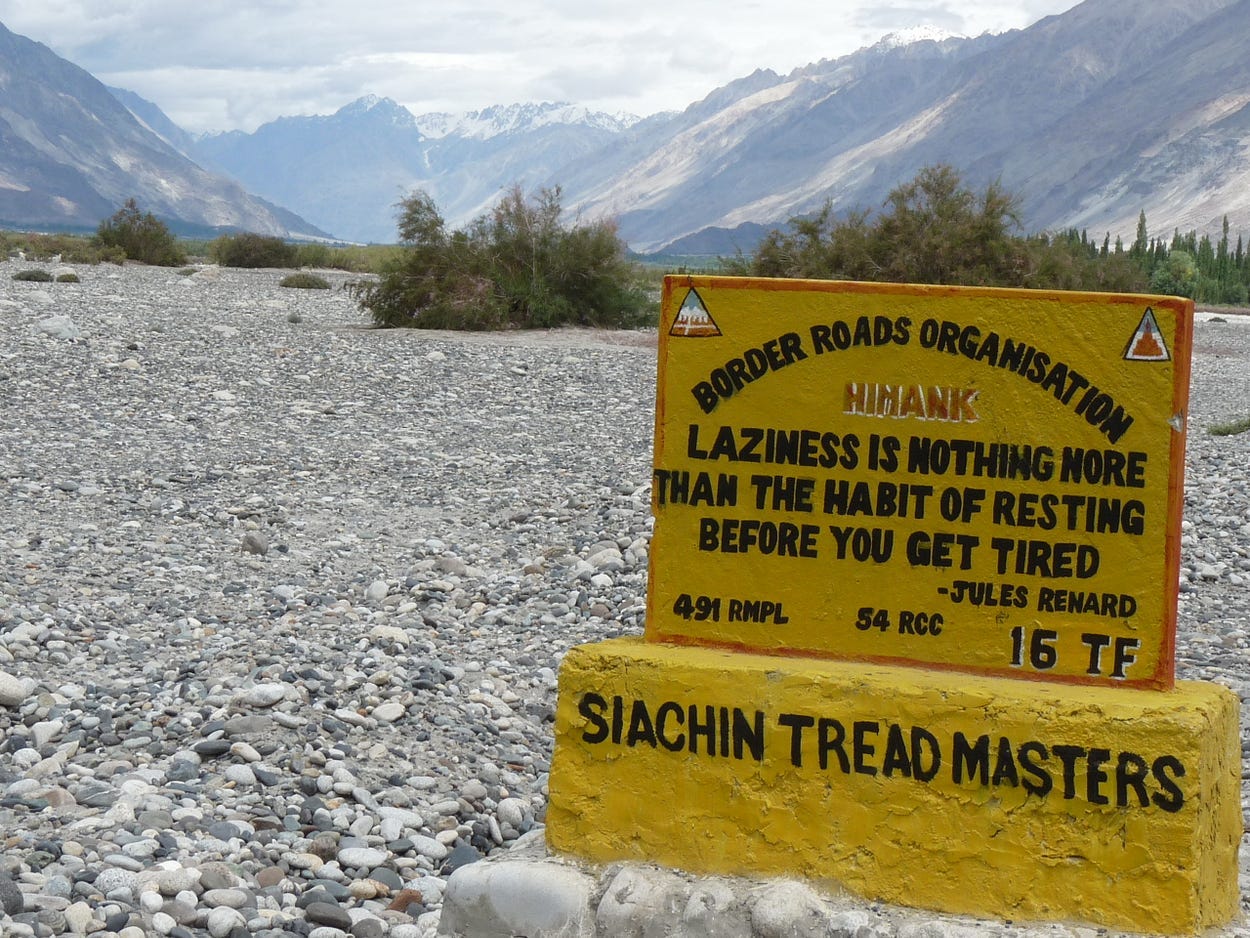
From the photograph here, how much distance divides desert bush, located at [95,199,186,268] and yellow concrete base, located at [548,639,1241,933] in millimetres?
A: 39781

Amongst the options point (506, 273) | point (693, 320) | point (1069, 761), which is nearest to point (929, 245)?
point (506, 273)

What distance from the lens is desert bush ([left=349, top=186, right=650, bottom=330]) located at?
76.6 ft

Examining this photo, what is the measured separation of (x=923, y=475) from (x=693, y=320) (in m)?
0.76

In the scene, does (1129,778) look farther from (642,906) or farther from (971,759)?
(642,906)

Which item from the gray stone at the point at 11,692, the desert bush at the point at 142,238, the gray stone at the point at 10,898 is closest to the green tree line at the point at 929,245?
the gray stone at the point at 11,692

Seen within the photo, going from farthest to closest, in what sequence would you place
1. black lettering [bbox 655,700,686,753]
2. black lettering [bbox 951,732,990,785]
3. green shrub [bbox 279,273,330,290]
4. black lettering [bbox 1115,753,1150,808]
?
green shrub [bbox 279,273,330,290] → black lettering [bbox 655,700,686,753] → black lettering [bbox 951,732,990,785] → black lettering [bbox 1115,753,1150,808]

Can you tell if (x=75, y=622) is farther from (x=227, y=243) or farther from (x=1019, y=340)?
(x=227, y=243)

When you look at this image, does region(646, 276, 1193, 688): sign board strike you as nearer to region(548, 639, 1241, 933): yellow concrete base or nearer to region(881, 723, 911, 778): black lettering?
region(548, 639, 1241, 933): yellow concrete base

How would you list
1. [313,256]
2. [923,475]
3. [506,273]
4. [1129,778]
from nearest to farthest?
[1129,778]
[923,475]
[506,273]
[313,256]

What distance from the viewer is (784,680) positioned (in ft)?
12.0

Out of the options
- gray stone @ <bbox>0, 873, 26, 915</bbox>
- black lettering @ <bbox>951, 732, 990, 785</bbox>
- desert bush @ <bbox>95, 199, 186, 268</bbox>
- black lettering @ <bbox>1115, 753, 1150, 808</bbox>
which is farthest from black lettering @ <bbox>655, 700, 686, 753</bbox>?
desert bush @ <bbox>95, 199, 186, 268</bbox>

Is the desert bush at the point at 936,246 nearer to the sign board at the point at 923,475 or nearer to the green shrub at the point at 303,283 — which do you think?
the green shrub at the point at 303,283

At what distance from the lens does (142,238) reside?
4078 centimetres

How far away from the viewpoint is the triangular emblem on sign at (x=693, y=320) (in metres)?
3.78
